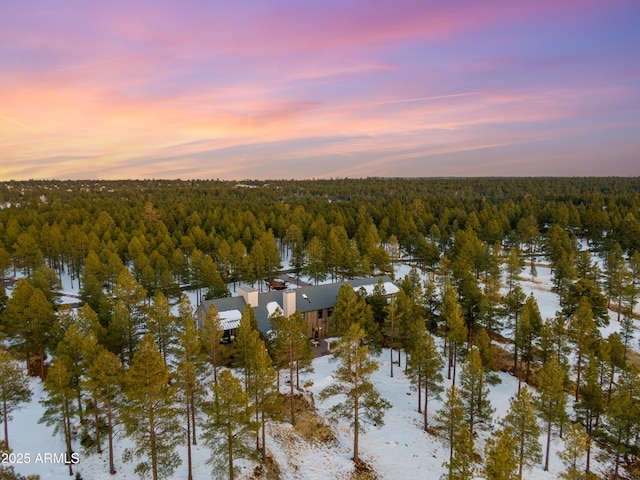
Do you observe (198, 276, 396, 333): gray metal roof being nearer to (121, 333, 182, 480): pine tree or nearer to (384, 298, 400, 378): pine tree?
(384, 298, 400, 378): pine tree

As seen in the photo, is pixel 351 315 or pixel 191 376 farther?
pixel 351 315

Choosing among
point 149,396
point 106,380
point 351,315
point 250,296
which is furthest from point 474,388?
point 106,380

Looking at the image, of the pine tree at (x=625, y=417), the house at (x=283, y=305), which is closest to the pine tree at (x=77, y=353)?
the house at (x=283, y=305)

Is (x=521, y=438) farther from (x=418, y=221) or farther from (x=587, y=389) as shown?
(x=418, y=221)

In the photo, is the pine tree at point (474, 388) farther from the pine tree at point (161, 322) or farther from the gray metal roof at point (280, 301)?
the pine tree at point (161, 322)

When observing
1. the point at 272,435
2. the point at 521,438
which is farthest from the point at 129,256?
the point at 521,438

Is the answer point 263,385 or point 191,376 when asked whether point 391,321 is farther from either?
point 191,376

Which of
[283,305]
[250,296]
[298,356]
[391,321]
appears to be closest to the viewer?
[298,356]

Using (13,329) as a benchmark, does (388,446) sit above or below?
below
